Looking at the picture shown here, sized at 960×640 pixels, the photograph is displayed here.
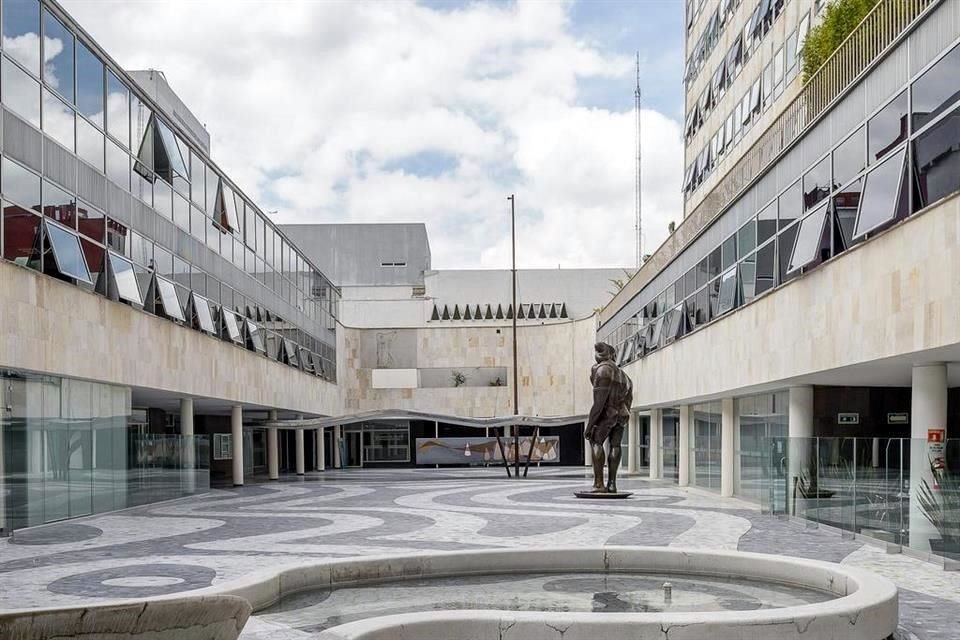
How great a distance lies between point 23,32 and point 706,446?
21.7 m

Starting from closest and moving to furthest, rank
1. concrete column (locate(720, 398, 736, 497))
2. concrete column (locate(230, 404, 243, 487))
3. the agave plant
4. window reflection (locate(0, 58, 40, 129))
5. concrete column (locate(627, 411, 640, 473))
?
the agave plant < window reflection (locate(0, 58, 40, 129)) < concrete column (locate(720, 398, 736, 497)) < concrete column (locate(230, 404, 243, 487)) < concrete column (locate(627, 411, 640, 473))

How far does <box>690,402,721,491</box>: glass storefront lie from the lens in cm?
3198

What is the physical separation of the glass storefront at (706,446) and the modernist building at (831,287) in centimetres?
11

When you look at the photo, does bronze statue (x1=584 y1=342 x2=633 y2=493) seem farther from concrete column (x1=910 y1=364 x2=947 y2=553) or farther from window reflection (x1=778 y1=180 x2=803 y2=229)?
concrete column (x1=910 y1=364 x2=947 y2=553)

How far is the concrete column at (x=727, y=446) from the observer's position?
97.3 feet

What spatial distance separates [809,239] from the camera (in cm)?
2052

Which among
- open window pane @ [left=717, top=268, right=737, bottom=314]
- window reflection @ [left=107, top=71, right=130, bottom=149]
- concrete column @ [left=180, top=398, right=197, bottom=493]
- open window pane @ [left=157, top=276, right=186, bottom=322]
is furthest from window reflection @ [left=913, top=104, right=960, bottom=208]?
concrete column @ [left=180, top=398, right=197, bottom=493]

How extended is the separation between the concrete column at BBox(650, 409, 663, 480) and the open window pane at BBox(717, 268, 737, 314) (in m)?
13.4

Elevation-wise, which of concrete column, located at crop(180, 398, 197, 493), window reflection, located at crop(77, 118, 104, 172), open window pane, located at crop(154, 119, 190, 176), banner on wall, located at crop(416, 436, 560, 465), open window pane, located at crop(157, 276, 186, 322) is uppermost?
open window pane, located at crop(154, 119, 190, 176)

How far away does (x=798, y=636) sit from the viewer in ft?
28.6

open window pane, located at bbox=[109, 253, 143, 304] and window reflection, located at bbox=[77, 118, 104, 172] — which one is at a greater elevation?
window reflection, located at bbox=[77, 118, 104, 172]

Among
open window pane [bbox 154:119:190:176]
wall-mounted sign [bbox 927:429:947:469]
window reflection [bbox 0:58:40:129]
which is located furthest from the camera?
open window pane [bbox 154:119:190:176]

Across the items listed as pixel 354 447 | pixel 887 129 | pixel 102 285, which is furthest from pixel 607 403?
pixel 354 447

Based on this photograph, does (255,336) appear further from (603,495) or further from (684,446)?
(603,495)
